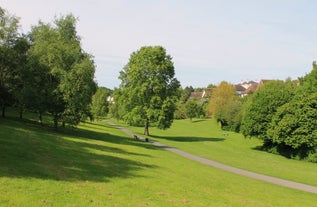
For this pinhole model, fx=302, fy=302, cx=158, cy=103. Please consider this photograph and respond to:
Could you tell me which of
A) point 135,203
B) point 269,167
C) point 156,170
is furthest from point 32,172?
point 269,167

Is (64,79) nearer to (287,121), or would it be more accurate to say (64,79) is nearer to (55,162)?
(55,162)

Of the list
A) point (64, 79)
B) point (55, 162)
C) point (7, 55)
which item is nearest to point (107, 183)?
point (55, 162)

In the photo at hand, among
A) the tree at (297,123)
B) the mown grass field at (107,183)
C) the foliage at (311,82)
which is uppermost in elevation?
the foliage at (311,82)

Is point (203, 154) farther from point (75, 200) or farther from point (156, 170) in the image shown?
point (75, 200)

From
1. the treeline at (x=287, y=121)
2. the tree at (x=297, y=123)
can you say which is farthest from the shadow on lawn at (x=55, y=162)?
the treeline at (x=287, y=121)

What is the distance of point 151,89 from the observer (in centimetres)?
5131

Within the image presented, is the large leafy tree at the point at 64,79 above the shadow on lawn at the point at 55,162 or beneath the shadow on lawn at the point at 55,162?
above

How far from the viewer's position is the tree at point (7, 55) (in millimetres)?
34438

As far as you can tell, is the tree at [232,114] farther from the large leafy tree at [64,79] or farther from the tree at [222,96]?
the large leafy tree at [64,79]

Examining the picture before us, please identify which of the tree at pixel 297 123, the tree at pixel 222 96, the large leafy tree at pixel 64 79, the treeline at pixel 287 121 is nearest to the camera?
the large leafy tree at pixel 64 79

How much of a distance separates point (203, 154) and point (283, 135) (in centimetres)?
1295

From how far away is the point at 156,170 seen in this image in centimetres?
2056

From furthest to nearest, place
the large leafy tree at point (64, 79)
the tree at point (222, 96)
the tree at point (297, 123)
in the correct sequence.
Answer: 1. the tree at point (222, 96)
2. the tree at point (297, 123)
3. the large leafy tree at point (64, 79)

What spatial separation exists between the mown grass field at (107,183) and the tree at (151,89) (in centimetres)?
2555
